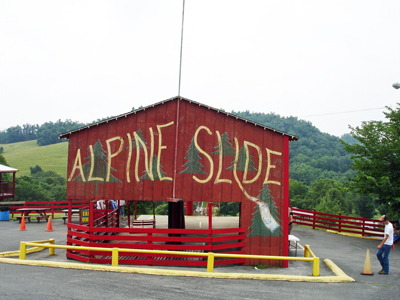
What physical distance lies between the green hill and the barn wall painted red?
95393 millimetres

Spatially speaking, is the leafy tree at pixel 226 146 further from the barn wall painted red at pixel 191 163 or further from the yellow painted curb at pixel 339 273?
the yellow painted curb at pixel 339 273

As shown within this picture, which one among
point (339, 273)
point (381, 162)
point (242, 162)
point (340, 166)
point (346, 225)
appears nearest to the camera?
point (339, 273)

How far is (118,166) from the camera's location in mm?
11594

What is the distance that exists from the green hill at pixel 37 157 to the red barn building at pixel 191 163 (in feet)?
313

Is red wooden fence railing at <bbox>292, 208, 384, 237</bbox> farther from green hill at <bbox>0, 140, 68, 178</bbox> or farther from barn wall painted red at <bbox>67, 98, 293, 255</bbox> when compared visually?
green hill at <bbox>0, 140, 68, 178</bbox>

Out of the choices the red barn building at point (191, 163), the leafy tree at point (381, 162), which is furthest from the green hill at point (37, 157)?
the red barn building at point (191, 163)

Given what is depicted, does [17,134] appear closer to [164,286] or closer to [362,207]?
[362,207]

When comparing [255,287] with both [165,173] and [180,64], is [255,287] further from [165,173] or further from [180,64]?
[180,64]

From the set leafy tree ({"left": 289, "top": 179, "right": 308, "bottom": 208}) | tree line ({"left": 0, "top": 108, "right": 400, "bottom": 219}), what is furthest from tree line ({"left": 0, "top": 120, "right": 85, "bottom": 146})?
leafy tree ({"left": 289, "top": 179, "right": 308, "bottom": 208})

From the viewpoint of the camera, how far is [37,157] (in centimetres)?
11975

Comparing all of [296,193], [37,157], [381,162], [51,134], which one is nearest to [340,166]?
[296,193]

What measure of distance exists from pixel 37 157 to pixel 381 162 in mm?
119415

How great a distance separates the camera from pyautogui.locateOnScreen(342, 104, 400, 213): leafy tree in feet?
58.5

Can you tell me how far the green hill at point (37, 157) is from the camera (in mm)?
108188
